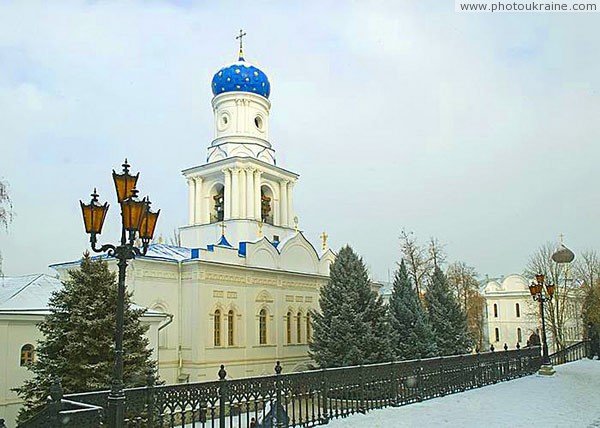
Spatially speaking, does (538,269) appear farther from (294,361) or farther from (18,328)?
(18,328)

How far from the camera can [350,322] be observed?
2219cm

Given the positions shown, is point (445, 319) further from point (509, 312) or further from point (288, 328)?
point (509, 312)

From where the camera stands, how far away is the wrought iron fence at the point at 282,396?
8.61 m

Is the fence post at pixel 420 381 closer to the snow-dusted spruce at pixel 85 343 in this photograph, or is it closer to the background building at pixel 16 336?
the snow-dusted spruce at pixel 85 343

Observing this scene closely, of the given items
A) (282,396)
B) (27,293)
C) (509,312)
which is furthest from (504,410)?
(509,312)

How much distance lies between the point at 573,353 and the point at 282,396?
2490cm

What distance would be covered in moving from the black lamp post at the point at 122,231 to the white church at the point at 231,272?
10357 millimetres

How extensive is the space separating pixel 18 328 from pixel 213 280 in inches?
338

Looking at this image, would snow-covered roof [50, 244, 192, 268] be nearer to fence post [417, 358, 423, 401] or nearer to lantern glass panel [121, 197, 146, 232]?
fence post [417, 358, 423, 401]

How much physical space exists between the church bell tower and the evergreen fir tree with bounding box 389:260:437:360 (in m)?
7.40

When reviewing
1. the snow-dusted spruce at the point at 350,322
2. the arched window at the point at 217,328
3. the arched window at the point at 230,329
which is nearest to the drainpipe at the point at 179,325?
the arched window at the point at 217,328

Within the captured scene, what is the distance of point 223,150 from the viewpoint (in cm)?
2998

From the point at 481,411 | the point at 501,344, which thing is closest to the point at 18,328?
the point at 481,411

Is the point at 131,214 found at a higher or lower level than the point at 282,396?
higher
